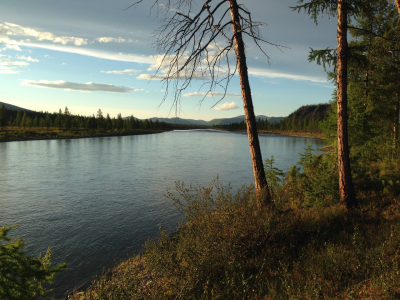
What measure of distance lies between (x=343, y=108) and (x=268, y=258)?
545 centimetres

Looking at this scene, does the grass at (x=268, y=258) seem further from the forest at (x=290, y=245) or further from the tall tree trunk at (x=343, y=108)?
the tall tree trunk at (x=343, y=108)

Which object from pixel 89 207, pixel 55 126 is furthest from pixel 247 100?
pixel 55 126

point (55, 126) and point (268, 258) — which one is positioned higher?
point (55, 126)

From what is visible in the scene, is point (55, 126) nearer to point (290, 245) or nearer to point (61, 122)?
point (61, 122)

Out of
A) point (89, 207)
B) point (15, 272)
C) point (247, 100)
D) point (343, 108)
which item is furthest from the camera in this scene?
point (89, 207)

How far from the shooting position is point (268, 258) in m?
5.48

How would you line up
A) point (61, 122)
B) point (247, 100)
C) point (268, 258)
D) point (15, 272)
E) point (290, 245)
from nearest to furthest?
point (15, 272) < point (268, 258) < point (290, 245) < point (247, 100) < point (61, 122)

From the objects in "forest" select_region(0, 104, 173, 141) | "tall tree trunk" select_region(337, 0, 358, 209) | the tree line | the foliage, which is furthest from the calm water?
the tree line

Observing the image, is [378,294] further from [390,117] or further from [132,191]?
[390,117]

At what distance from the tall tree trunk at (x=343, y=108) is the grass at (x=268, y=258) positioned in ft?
2.82

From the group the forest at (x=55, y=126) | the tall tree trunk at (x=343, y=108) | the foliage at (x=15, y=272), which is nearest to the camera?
the foliage at (x=15, y=272)

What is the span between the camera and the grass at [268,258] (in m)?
4.37

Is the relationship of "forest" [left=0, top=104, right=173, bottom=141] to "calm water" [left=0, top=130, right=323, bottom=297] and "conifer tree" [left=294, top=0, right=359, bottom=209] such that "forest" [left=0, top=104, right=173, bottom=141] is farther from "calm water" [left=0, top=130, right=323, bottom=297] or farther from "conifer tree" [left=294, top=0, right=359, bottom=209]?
"conifer tree" [left=294, top=0, right=359, bottom=209]

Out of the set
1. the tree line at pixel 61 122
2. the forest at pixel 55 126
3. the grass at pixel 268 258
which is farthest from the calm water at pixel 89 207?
the tree line at pixel 61 122
